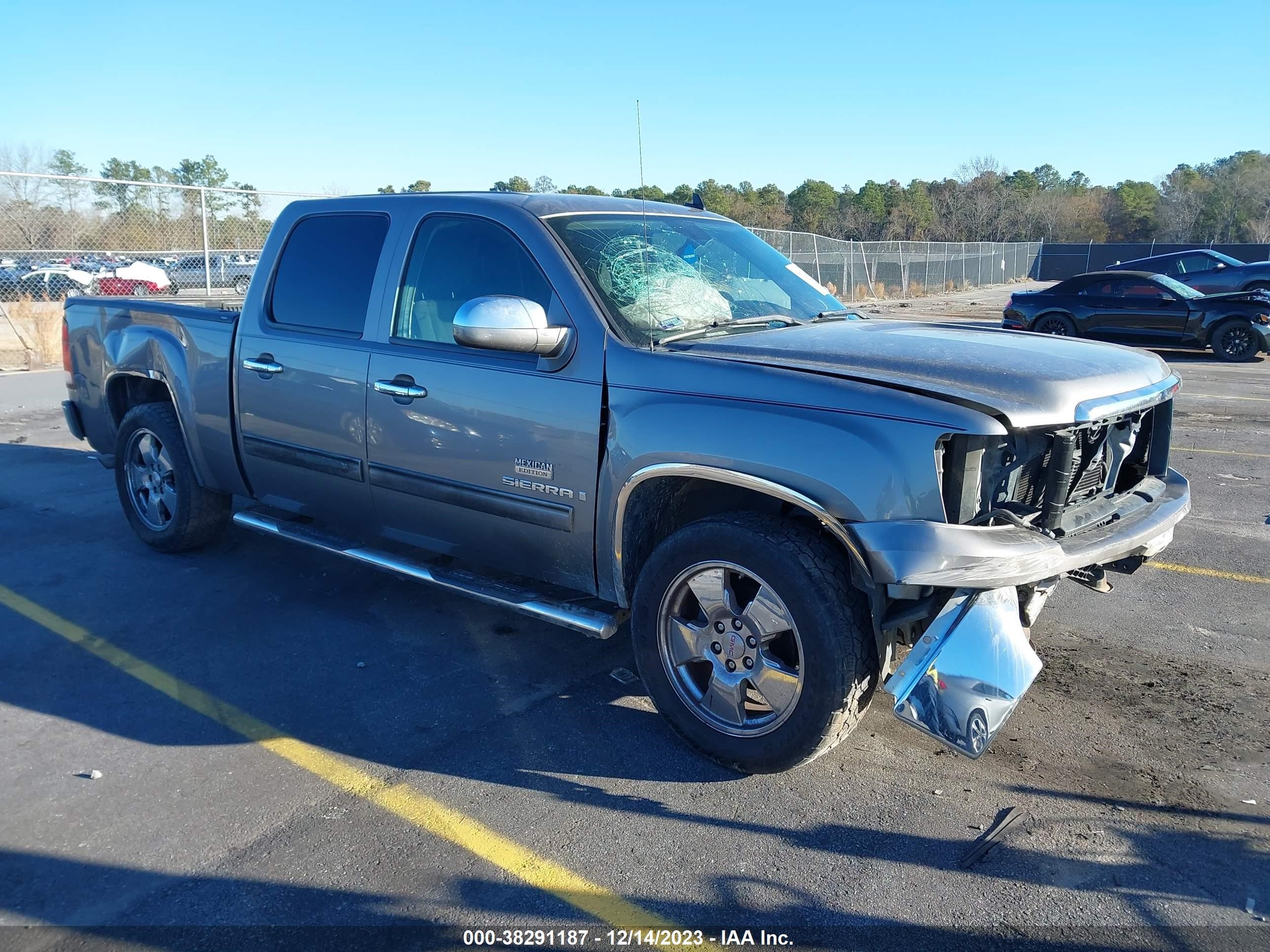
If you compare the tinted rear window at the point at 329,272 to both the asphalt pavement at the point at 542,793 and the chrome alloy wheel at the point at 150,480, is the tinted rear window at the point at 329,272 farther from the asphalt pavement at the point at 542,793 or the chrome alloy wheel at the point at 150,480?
the asphalt pavement at the point at 542,793

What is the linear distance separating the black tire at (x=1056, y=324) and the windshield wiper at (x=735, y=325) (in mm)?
13686

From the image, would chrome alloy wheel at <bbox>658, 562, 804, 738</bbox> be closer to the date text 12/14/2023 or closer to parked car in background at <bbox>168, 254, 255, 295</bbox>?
the date text 12/14/2023

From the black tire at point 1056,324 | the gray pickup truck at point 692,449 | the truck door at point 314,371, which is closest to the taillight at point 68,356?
the gray pickup truck at point 692,449

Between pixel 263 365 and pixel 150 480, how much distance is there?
1581mm

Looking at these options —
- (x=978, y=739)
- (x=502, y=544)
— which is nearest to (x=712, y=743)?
(x=978, y=739)

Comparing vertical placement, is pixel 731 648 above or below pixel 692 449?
below

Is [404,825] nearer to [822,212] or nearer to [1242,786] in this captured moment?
[1242,786]

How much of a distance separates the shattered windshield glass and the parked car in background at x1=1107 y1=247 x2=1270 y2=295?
1492 centimetres

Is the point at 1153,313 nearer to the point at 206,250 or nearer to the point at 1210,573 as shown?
the point at 1210,573

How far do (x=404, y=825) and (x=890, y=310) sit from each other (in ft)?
77.6

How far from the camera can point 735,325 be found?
4.02 m

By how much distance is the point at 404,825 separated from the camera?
314 cm

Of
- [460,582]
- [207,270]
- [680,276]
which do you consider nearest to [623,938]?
[460,582]

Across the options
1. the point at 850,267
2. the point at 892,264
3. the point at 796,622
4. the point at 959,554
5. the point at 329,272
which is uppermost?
the point at 892,264
